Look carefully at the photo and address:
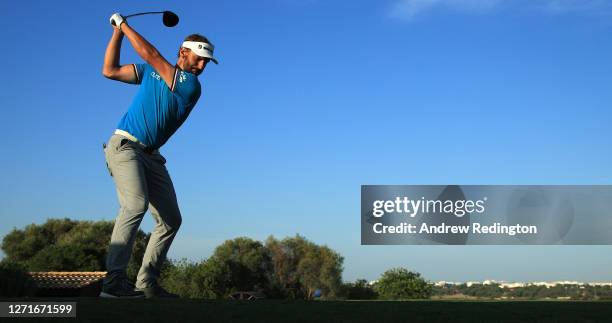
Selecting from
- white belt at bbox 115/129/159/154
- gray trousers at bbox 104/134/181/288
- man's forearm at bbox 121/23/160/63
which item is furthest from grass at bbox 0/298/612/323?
man's forearm at bbox 121/23/160/63

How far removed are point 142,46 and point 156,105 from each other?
2.34 feet

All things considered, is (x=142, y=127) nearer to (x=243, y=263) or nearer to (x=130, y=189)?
(x=130, y=189)

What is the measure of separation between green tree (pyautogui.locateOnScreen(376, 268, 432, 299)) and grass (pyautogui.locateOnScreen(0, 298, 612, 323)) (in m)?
71.8

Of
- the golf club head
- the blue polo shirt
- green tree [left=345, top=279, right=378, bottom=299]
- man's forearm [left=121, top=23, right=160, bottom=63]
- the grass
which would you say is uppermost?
green tree [left=345, top=279, right=378, bottom=299]

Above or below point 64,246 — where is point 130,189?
below

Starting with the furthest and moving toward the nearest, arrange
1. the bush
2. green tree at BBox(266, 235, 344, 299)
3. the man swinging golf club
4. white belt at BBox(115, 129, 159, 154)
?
green tree at BBox(266, 235, 344, 299), the bush, white belt at BBox(115, 129, 159, 154), the man swinging golf club

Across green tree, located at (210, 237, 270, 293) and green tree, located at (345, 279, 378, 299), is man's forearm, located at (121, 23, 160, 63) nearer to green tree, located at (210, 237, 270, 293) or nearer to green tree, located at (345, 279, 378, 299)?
green tree, located at (210, 237, 270, 293)

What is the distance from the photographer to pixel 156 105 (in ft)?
26.2

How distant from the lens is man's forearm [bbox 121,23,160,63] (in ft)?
25.2

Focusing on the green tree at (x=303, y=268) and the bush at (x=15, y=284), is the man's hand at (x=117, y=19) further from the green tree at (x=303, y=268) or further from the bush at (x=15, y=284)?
the green tree at (x=303, y=268)

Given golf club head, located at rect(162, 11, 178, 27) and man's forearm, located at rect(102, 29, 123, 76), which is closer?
man's forearm, located at rect(102, 29, 123, 76)

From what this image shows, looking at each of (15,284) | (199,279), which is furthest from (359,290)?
(15,284)

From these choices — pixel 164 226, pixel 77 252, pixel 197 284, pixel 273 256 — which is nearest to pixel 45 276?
pixel 77 252

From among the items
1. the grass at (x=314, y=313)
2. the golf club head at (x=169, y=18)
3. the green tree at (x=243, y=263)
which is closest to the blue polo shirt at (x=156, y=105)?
the golf club head at (x=169, y=18)
